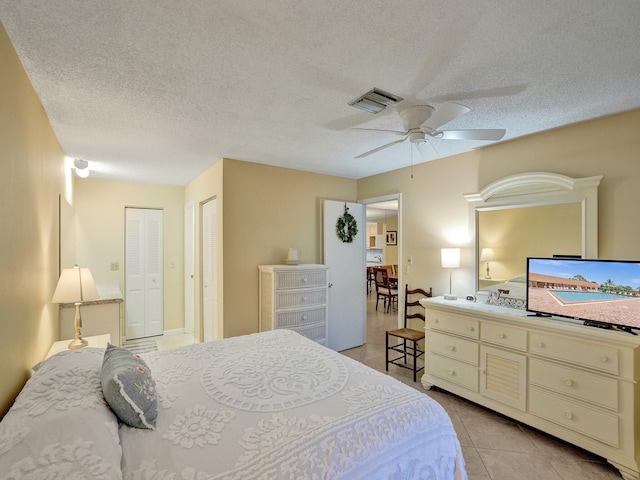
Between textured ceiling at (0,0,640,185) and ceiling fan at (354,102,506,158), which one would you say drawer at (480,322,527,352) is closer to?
ceiling fan at (354,102,506,158)

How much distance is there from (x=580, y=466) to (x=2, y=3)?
4.05m

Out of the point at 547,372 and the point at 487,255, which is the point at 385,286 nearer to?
the point at 487,255

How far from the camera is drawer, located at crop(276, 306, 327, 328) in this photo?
3.53 meters

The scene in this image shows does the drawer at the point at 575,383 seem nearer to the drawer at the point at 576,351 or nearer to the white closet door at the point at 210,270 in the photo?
the drawer at the point at 576,351

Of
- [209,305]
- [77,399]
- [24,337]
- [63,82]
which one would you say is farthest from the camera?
[209,305]

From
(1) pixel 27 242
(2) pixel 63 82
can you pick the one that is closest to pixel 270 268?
(1) pixel 27 242

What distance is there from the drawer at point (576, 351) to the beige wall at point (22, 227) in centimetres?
331

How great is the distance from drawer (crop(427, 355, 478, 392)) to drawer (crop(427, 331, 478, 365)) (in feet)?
0.19

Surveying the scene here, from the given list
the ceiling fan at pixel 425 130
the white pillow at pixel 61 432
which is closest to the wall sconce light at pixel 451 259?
the ceiling fan at pixel 425 130

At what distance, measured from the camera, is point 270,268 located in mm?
3500

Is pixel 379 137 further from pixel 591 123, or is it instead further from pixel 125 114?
pixel 125 114

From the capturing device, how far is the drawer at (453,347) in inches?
111

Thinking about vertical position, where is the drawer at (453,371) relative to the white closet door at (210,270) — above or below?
below

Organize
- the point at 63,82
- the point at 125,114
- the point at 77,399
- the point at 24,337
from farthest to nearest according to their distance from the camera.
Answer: the point at 125,114, the point at 63,82, the point at 24,337, the point at 77,399
